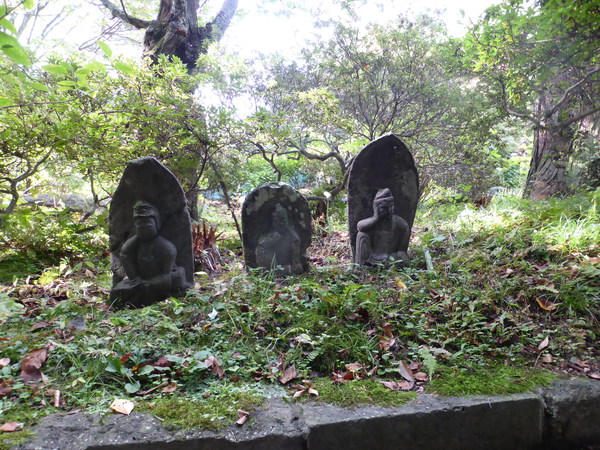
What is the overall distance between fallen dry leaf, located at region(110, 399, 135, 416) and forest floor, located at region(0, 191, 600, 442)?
10 millimetres

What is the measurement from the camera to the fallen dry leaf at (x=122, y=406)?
73.5 inches

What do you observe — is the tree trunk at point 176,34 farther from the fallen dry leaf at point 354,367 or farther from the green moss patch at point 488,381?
the green moss patch at point 488,381

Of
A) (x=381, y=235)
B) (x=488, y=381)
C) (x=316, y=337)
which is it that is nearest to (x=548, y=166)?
(x=381, y=235)

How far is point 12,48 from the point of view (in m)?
1.77

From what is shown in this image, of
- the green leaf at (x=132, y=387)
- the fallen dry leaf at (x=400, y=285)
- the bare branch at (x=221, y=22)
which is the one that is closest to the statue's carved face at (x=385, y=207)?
the fallen dry leaf at (x=400, y=285)

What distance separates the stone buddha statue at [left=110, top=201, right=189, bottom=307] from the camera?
11.2ft

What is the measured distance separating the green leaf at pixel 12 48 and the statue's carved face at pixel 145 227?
1.71 metres

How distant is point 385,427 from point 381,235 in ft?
8.26

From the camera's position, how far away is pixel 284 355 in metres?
2.47

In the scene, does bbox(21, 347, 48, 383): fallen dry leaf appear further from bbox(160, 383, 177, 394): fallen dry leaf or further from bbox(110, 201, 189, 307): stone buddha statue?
bbox(110, 201, 189, 307): stone buddha statue

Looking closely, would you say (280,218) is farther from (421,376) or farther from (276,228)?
(421,376)

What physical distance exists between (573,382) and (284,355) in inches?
69.3

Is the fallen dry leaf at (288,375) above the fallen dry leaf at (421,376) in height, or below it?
above

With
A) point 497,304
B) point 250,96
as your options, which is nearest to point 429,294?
point 497,304
